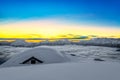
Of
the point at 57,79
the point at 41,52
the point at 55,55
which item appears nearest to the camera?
the point at 57,79

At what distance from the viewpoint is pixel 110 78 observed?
2.76m

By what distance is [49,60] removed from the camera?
11.9 m

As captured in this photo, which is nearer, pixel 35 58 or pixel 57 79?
pixel 57 79

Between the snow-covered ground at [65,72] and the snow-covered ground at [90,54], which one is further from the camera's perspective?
the snow-covered ground at [90,54]

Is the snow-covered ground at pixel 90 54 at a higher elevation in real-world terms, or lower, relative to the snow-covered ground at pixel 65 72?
lower

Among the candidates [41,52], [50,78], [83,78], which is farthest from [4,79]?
[41,52]

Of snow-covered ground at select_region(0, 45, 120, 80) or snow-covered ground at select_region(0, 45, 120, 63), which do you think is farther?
snow-covered ground at select_region(0, 45, 120, 63)

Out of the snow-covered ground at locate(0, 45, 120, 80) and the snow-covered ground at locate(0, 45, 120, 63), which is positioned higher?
the snow-covered ground at locate(0, 45, 120, 80)

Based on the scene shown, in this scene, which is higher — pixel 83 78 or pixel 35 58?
pixel 83 78

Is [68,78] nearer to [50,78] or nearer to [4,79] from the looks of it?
[50,78]

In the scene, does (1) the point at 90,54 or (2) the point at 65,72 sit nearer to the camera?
(2) the point at 65,72

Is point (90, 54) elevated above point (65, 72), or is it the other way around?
point (65, 72)

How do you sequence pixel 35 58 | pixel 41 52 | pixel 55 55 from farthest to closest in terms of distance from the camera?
pixel 41 52 → pixel 55 55 → pixel 35 58

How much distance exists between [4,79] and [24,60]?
30.6ft
